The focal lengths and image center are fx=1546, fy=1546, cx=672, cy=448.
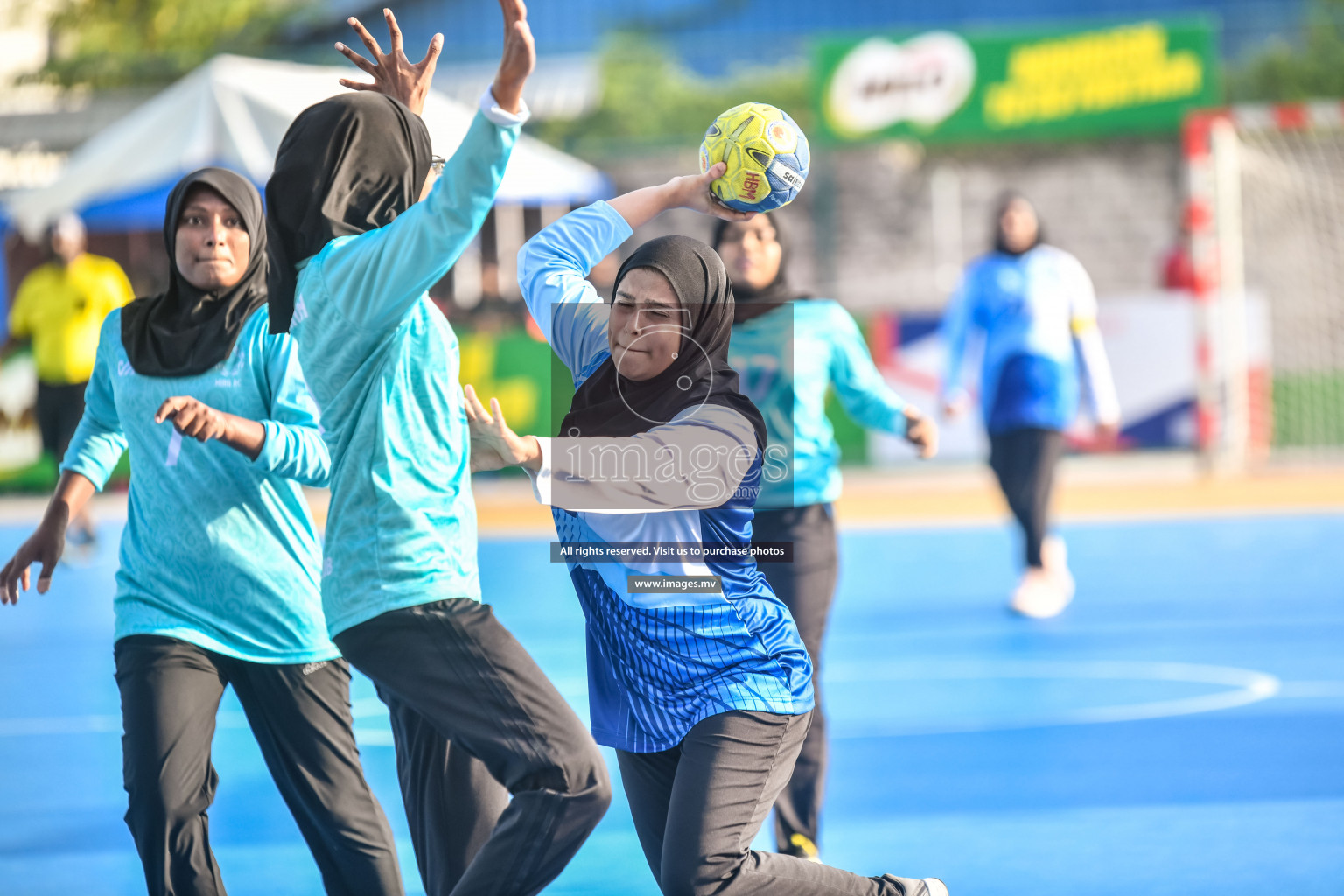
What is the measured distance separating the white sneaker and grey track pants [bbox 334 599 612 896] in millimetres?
5976

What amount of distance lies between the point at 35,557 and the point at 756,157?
78.8 inches

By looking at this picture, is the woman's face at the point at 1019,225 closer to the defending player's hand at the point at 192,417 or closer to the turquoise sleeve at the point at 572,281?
the turquoise sleeve at the point at 572,281

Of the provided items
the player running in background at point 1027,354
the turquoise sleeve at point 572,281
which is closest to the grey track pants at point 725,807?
the turquoise sleeve at point 572,281

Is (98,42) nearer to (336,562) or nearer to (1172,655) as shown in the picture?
(1172,655)

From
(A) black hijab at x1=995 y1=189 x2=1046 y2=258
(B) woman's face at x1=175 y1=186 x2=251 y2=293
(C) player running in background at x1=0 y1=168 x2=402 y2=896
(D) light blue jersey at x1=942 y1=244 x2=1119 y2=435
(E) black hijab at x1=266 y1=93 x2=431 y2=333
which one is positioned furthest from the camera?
(A) black hijab at x1=995 y1=189 x2=1046 y2=258

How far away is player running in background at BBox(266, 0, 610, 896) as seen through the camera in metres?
3.01

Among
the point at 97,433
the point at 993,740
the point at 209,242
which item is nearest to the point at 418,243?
the point at 209,242

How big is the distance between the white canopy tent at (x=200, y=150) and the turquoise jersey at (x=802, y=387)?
28.1 ft

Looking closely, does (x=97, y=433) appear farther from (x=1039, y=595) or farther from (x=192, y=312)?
(x=1039, y=595)

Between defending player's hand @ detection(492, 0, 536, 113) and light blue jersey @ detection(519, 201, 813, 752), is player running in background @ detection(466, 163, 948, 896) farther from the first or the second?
defending player's hand @ detection(492, 0, 536, 113)

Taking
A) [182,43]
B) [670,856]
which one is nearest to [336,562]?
[670,856]

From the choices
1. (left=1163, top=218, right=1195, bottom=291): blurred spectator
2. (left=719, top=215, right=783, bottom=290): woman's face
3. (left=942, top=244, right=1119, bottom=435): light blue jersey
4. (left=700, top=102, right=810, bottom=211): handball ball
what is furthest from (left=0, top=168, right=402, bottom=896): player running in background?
(left=1163, top=218, right=1195, bottom=291): blurred spectator

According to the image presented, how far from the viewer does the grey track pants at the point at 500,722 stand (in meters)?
3.01

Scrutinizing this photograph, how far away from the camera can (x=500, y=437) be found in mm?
3029
